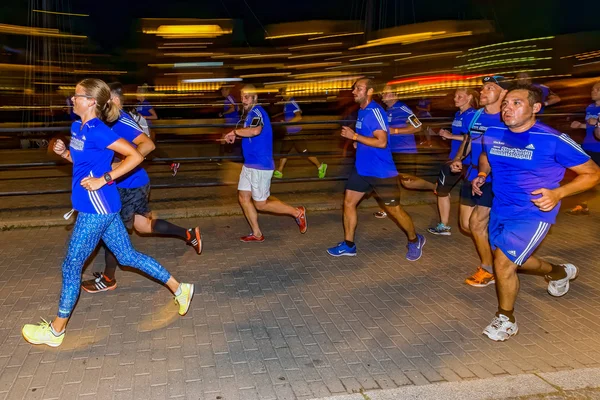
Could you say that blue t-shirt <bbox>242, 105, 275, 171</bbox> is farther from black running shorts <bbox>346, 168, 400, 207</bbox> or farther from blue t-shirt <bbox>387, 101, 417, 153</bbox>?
blue t-shirt <bbox>387, 101, 417, 153</bbox>

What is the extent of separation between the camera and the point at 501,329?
4.32 metres

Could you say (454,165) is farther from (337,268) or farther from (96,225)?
(96,225)

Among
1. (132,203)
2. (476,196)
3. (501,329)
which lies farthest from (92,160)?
(476,196)

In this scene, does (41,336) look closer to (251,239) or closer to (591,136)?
(251,239)

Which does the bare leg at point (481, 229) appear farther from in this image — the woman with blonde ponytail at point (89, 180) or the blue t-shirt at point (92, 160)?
the blue t-shirt at point (92, 160)

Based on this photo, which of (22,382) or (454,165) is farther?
(454,165)

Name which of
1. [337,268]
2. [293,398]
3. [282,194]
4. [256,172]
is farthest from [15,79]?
[293,398]

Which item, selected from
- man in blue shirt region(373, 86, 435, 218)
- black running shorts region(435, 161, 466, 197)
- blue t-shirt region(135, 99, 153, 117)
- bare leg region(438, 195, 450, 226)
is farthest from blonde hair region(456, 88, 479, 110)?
blue t-shirt region(135, 99, 153, 117)

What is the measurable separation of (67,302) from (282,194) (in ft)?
19.2

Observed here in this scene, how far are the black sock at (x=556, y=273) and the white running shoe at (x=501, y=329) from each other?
3.27 ft

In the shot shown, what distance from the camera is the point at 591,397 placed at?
3531 mm

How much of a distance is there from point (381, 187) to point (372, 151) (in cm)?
42

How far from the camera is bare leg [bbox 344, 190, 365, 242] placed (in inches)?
252

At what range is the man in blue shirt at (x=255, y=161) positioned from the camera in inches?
257
